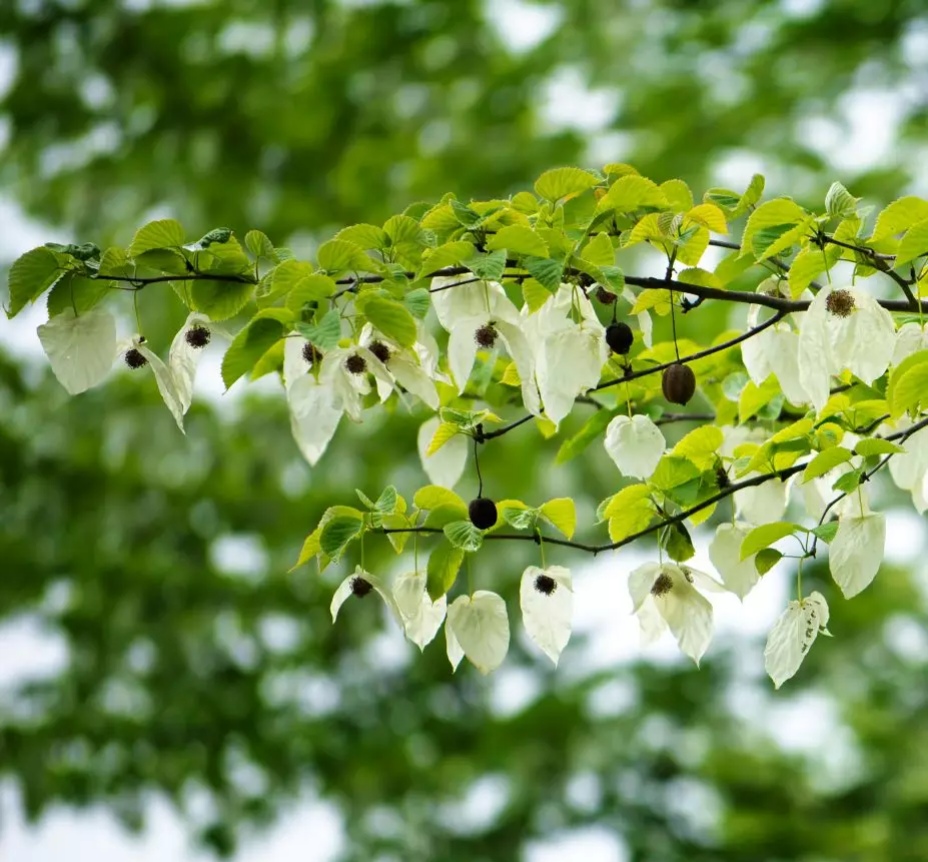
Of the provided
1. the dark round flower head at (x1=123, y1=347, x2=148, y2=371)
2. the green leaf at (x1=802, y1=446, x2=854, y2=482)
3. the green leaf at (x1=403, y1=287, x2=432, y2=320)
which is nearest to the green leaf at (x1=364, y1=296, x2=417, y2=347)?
the green leaf at (x1=403, y1=287, x2=432, y2=320)

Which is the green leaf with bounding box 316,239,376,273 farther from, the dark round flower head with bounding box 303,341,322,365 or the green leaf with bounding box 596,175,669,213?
the green leaf with bounding box 596,175,669,213

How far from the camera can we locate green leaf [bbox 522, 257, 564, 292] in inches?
38.3

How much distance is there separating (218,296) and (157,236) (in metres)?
0.08

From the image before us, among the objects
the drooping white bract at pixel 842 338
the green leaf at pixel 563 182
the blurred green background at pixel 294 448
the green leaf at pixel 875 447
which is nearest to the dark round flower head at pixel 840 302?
the drooping white bract at pixel 842 338

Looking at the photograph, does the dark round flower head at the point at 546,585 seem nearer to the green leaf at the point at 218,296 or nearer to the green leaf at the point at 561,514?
the green leaf at the point at 561,514

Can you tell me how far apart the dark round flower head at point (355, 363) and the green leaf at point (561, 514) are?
202mm

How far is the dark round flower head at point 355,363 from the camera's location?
104cm

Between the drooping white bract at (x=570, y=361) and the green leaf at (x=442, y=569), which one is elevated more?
the drooping white bract at (x=570, y=361)

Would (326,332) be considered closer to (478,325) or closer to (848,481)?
(478,325)

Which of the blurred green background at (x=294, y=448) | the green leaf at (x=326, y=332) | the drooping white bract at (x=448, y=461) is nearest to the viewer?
the green leaf at (x=326, y=332)

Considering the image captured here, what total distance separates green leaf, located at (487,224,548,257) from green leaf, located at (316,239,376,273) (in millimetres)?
101

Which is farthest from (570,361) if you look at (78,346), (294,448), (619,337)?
(294,448)

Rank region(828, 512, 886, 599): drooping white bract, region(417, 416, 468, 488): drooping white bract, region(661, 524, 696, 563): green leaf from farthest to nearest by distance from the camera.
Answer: region(417, 416, 468, 488): drooping white bract → region(661, 524, 696, 563): green leaf → region(828, 512, 886, 599): drooping white bract

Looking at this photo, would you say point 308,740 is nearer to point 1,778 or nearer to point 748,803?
point 1,778
